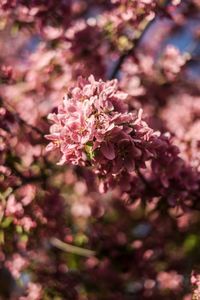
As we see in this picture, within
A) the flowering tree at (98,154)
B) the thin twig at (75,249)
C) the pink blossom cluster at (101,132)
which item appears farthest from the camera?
the thin twig at (75,249)

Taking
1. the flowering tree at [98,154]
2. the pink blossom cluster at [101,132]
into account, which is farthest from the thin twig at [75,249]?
the pink blossom cluster at [101,132]

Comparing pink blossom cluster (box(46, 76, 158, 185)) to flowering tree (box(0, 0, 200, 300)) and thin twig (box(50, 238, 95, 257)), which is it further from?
thin twig (box(50, 238, 95, 257))

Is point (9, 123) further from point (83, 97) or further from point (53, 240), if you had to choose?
point (53, 240)

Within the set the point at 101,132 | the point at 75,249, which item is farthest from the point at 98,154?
the point at 75,249

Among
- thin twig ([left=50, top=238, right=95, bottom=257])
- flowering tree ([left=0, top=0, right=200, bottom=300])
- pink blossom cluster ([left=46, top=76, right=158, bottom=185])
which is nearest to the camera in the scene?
pink blossom cluster ([left=46, top=76, right=158, bottom=185])

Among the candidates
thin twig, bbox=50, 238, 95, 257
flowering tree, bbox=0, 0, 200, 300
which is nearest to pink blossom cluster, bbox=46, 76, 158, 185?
flowering tree, bbox=0, 0, 200, 300

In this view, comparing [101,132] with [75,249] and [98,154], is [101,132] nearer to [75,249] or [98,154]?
[98,154]

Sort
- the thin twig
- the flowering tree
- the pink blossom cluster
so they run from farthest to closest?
the thin twig → the flowering tree → the pink blossom cluster

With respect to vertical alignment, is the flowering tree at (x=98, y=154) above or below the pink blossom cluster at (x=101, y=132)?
above

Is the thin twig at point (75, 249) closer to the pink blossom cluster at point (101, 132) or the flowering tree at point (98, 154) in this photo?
the flowering tree at point (98, 154)
